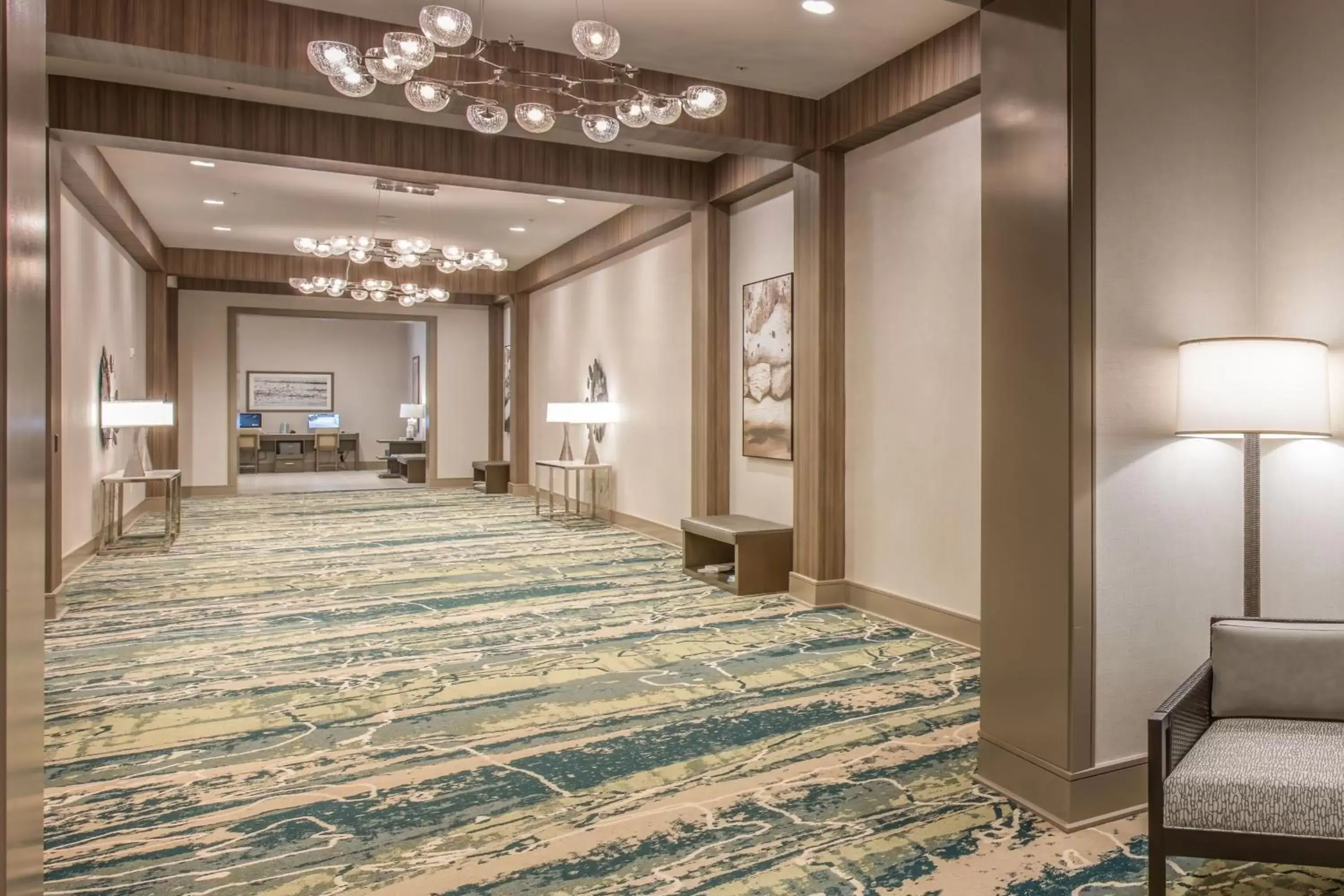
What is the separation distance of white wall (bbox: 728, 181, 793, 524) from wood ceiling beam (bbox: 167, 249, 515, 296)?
6408 mm

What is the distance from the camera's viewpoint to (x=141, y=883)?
239 cm

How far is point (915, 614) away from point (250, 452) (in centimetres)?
1828

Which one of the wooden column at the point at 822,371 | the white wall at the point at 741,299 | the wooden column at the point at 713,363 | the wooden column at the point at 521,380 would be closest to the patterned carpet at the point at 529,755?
the wooden column at the point at 822,371

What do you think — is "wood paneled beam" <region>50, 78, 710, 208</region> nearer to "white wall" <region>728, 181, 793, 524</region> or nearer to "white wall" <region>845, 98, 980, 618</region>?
"white wall" <region>728, 181, 793, 524</region>

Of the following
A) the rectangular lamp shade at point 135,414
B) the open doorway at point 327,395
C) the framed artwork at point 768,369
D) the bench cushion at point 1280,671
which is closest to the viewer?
the bench cushion at point 1280,671

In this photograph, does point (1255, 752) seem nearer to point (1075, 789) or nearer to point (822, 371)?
point (1075, 789)

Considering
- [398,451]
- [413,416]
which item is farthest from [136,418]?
[413,416]

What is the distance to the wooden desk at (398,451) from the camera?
17.7 metres

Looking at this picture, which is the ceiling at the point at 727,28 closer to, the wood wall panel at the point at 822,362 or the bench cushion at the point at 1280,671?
the wood wall panel at the point at 822,362

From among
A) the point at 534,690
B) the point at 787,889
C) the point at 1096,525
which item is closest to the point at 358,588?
the point at 534,690

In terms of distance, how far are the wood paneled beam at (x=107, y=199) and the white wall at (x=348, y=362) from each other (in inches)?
389

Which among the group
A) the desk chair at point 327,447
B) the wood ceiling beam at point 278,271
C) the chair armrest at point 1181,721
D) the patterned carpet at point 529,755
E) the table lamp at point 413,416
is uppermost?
the wood ceiling beam at point 278,271

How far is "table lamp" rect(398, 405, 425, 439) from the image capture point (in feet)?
62.5

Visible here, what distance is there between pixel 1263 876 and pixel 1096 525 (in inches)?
40.7
